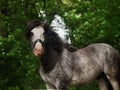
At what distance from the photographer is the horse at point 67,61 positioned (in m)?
7.26

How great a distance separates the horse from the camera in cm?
726

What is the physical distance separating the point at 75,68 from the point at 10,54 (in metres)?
3.38

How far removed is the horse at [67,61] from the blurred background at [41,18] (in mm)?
1715

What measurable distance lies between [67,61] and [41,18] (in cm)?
578

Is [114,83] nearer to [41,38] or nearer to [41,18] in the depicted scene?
[41,38]

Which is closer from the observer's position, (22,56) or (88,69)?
(88,69)

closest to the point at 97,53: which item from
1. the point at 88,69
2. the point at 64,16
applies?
the point at 88,69

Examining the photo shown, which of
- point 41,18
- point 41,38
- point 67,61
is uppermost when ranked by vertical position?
point 41,38

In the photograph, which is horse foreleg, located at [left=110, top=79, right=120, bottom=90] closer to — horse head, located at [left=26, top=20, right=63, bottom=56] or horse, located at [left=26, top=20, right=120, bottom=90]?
horse, located at [left=26, top=20, right=120, bottom=90]

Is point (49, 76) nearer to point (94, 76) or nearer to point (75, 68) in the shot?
point (75, 68)

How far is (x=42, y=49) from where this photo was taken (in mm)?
7027

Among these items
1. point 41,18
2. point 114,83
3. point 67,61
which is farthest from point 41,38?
point 41,18

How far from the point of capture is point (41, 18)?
43.0 feet

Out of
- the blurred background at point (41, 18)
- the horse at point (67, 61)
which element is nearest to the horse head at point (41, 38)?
the horse at point (67, 61)
